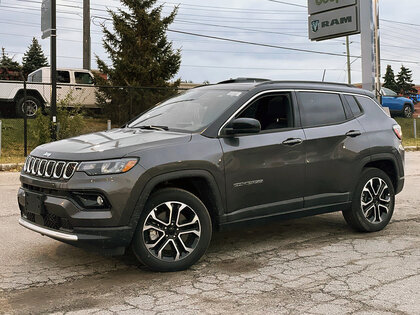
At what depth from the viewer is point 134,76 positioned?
22.5 m

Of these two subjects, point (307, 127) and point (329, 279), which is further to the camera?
point (307, 127)

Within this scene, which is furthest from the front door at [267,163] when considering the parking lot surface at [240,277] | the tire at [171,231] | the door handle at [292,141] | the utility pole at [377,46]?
the utility pole at [377,46]

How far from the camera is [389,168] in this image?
632 cm

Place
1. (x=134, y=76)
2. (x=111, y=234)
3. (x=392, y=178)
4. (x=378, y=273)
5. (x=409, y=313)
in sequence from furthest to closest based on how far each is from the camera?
(x=134, y=76) < (x=392, y=178) < (x=378, y=273) < (x=111, y=234) < (x=409, y=313)

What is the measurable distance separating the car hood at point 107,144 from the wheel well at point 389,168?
2.70 metres

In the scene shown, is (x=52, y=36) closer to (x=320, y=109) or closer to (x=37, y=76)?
(x=37, y=76)

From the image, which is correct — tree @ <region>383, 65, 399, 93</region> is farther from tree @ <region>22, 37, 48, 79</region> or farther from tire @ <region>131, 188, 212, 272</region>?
tire @ <region>131, 188, 212, 272</region>

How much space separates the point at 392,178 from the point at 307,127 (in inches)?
63.2

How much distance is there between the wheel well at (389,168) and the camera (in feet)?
20.4

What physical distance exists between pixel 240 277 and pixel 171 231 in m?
0.71

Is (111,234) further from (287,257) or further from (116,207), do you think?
(287,257)

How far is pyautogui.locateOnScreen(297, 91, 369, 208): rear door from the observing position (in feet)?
17.8

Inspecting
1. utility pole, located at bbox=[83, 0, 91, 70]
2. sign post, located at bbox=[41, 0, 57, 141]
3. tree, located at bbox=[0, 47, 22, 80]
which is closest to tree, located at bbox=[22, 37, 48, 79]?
tree, located at bbox=[0, 47, 22, 80]

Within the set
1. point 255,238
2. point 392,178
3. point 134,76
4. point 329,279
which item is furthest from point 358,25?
point 329,279
